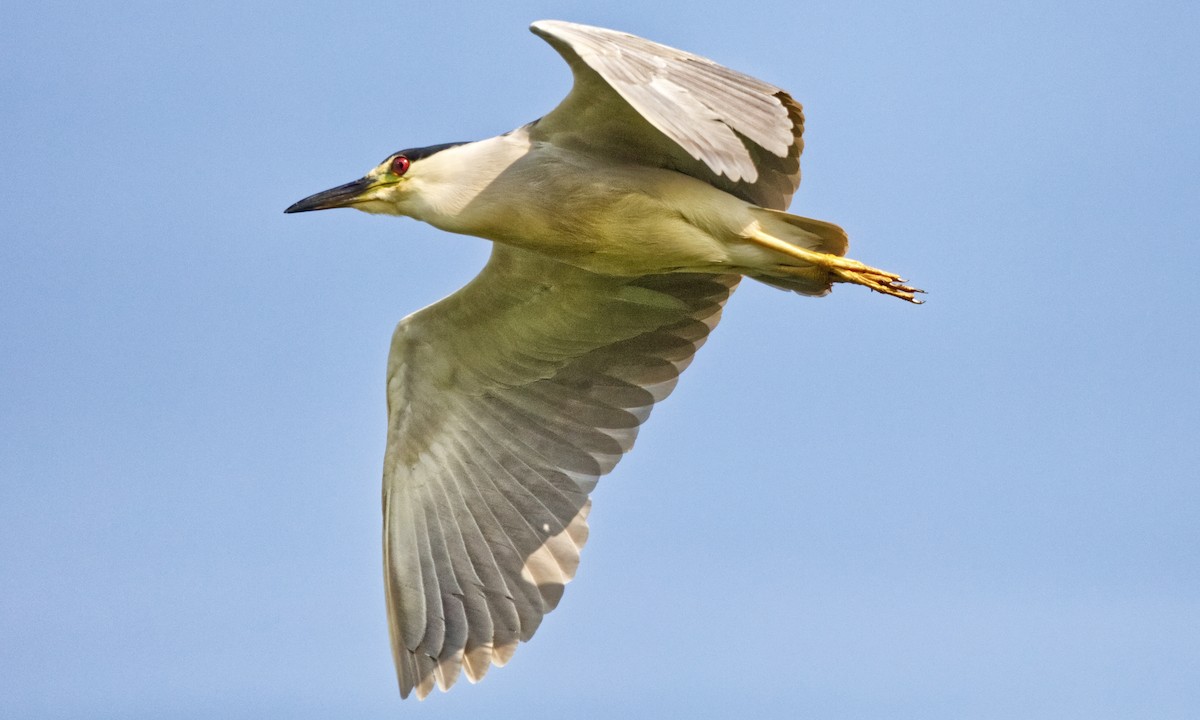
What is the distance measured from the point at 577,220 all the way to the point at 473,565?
6.52 feet

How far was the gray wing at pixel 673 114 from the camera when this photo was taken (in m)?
5.11

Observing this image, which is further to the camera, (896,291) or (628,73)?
(896,291)

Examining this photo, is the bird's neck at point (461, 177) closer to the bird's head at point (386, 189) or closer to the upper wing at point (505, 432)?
the bird's head at point (386, 189)

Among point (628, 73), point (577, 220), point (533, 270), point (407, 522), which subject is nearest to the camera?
point (628, 73)

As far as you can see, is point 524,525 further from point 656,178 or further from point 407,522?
point 656,178

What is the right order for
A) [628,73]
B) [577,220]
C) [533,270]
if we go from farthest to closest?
[533,270] < [577,220] < [628,73]

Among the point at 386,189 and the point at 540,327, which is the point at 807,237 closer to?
the point at 540,327


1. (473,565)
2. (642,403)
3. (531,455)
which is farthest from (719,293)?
(473,565)

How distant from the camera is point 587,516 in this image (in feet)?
25.3

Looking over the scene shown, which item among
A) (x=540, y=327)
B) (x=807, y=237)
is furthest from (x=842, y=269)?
(x=540, y=327)

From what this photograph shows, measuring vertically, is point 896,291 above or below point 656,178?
below

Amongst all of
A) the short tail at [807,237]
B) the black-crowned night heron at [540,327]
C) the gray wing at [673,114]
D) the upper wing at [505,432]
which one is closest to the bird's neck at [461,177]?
the black-crowned night heron at [540,327]

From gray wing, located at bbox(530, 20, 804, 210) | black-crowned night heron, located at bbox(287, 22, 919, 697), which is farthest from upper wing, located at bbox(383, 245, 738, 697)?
gray wing, located at bbox(530, 20, 804, 210)

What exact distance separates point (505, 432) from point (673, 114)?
2991 mm
